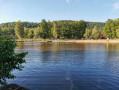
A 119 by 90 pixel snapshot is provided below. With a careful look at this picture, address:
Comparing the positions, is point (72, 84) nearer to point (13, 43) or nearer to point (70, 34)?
point (13, 43)

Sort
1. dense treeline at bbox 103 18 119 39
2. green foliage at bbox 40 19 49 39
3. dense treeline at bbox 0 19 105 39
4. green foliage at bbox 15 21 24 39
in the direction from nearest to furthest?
dense treeline at bbox 103 18 119 39 < green foliage at bbox 40 19 49 39 < dense treeline at bbox 0 19 105 39 < green foliage at bbox 15 21 24 39

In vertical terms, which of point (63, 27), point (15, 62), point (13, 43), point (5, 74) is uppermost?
point (63, 27)

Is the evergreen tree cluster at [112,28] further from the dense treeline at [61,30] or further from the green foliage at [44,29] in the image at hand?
the green foliage at [44,29]

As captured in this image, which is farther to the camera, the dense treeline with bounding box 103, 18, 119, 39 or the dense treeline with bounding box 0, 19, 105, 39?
the dense treeline with bounding box 0, 19, 105, 39

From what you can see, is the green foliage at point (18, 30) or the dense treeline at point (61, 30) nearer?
the dense treeline at point (61, 30)

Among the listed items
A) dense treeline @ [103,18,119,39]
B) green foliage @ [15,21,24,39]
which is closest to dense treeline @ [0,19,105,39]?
green foliage @ [15,21,24,39]

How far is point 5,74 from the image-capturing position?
8406mm

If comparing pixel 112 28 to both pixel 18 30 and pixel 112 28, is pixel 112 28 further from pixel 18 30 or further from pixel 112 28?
pixel 18 30

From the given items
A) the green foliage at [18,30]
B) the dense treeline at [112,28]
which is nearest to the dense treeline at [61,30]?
the green foliage at [18,30]

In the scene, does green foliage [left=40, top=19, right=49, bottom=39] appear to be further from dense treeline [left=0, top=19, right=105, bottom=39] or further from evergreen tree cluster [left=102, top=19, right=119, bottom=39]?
evergreen tree cluster [left=102, top=19, right=119, bottom=39]

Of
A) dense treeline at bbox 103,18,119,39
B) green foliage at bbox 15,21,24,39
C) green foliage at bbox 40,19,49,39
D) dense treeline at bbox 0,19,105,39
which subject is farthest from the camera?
green foliage at bbox 15,21,24,39

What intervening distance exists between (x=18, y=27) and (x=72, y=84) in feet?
533

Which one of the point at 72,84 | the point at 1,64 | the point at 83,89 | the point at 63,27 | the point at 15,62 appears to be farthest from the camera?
the point at 63,27

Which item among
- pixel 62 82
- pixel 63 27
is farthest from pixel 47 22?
pixel 62 82
